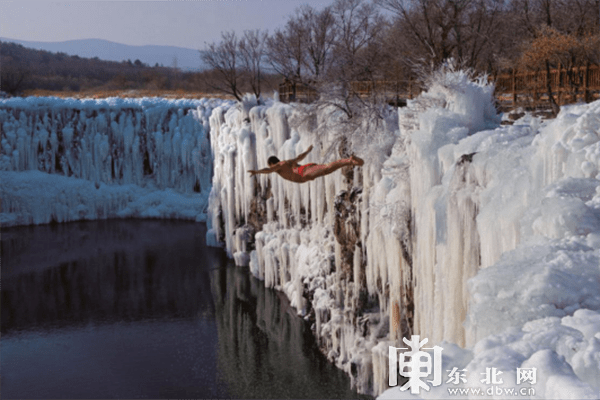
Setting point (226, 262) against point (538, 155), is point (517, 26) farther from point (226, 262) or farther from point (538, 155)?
point (538, 155)

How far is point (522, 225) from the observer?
237 inches

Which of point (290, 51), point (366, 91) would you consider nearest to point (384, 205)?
point (366, 91)

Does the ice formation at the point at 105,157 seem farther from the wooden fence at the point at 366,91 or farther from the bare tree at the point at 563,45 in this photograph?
the bare tree at the point at 563,45

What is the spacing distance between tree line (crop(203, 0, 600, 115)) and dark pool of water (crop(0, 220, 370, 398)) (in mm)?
6590

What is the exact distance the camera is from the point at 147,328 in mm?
17219

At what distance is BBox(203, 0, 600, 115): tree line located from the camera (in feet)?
53.5

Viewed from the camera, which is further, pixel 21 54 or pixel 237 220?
pixel 21 54

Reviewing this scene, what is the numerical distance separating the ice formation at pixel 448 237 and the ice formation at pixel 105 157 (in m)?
10.8

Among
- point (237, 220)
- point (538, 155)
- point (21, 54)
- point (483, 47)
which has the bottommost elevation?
point (237, 220)

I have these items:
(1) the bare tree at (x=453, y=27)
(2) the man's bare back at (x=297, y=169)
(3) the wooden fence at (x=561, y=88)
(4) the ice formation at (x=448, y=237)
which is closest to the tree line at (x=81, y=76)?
(1) the bare tree at (x=453, y=27)

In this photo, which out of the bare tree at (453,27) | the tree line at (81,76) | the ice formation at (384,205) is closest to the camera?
the ice formation at (384,205)

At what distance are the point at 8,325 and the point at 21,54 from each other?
84.3 m

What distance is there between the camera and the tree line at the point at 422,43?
16.3 metres

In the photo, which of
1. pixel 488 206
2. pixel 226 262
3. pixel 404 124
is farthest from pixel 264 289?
pixel 488 206
